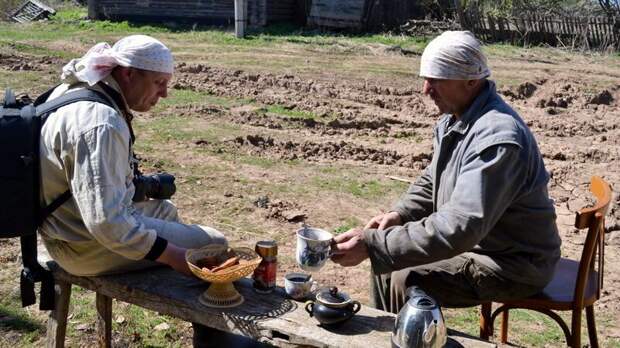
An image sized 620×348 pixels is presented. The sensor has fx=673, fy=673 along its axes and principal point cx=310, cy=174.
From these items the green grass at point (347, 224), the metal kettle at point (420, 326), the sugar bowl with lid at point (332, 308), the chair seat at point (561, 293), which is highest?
the metal kettle at point (420, 326)

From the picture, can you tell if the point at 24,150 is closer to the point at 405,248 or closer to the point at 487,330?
the point at 405,248

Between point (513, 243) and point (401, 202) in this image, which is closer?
point (513, 243)

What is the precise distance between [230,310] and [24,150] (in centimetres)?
114

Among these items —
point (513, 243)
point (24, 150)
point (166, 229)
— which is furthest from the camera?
point (166, 229)

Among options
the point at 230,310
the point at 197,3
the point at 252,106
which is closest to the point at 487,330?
the point at 230,310

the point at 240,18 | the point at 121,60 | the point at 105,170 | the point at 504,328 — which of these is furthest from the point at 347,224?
the point at 240,18

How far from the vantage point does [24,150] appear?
9.53 ft

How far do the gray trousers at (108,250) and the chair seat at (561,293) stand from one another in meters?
1.58

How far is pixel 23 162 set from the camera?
2891 mm

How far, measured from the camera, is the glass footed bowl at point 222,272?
9.69 ft

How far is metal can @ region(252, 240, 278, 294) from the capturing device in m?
3.17

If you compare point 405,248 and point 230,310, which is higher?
point 405,248

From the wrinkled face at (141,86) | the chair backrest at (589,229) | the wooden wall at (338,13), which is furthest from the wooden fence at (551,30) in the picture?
the wrinkled face at (141,86)

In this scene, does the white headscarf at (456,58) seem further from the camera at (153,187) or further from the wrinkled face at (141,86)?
the camera at (153,187)
